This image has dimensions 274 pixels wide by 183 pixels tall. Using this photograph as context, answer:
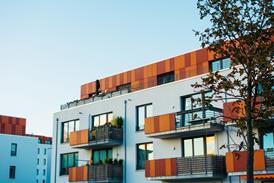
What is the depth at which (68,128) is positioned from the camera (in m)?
35.8

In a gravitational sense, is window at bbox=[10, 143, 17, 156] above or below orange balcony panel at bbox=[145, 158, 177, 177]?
above

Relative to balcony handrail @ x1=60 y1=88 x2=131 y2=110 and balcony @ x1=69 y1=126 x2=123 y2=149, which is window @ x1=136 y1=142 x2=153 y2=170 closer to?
balcony @ x1=69 y1=126 x2=123 y2=149

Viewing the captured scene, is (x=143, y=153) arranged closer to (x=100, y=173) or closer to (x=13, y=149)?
(x=100, y=173)

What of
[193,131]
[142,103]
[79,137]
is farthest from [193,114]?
[79,137]

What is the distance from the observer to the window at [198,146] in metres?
25.3

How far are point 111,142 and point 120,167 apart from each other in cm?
167

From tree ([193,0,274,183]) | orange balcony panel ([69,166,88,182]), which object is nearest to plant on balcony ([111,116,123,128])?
orange balcony panel ([69,166,88,182])

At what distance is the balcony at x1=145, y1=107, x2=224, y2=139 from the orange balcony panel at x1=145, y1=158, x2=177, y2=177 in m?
1.51

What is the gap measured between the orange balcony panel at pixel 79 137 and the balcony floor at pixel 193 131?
6.11m

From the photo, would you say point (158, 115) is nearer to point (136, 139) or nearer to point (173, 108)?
point (173, 108)

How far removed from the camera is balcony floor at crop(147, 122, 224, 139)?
24.0 metres

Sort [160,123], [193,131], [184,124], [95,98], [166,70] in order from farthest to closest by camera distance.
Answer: [95,98], [166,70], [160,123], [184,124], [193,131]

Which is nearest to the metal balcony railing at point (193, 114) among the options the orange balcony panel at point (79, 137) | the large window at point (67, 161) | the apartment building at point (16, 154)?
the orange balcony panel at point (79, 137)

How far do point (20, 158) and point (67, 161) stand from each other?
86.8ft
